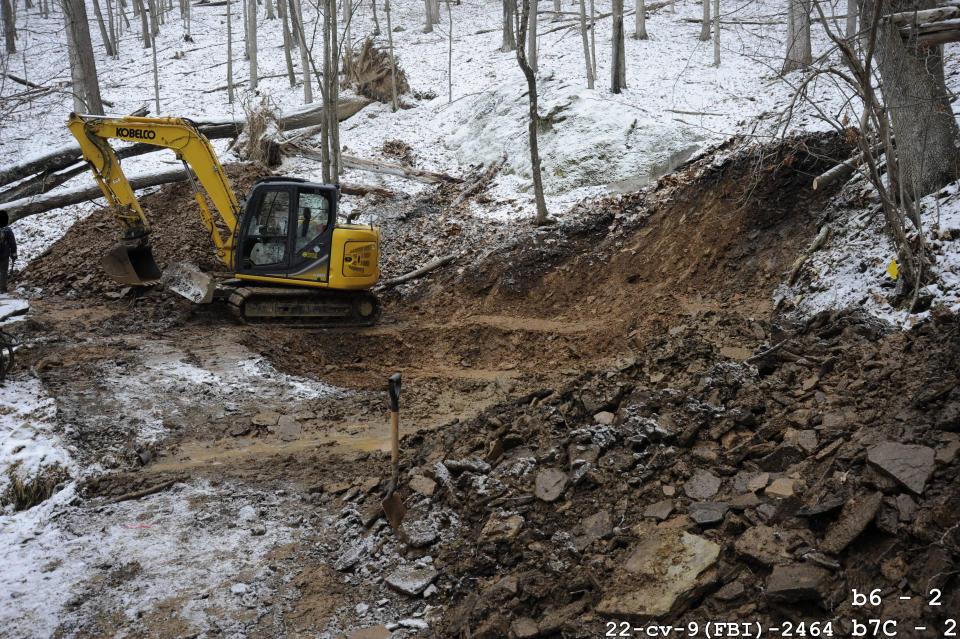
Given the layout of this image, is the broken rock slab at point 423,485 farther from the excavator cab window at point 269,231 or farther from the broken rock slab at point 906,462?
the excavator cab window at point 269,231

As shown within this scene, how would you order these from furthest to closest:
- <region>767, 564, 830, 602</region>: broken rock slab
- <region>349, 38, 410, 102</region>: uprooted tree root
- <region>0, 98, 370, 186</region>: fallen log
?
<region>349, 38, 410, 102</region>: uprooted tree root, <region>0, 98, 370, 186</region>: fallen log, <region>767, 564, 830, 602</region>: broken rock slab

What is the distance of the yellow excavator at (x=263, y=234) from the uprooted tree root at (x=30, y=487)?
5268mm

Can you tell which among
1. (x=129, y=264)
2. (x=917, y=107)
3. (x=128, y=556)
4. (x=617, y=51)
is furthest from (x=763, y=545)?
(x=617, y=51)

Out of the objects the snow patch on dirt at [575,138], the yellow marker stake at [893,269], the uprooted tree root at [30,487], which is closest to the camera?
the uprooted tree root at [30,487]

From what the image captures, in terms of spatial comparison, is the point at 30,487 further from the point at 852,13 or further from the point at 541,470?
the point at 852,13

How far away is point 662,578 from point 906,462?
153 cm

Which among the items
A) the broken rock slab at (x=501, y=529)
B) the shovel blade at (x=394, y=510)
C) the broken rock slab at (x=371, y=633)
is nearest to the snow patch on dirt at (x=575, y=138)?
the shovel blade at (x=394, y=510)

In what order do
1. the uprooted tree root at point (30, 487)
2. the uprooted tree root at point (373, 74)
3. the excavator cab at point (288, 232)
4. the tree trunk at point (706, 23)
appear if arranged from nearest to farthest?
the uprooted tree root at point (30, 487)
the excavator cab at point (288, 232)
the tree trunk at point (706, 23)
the uprooted tree root at point (373, 74)

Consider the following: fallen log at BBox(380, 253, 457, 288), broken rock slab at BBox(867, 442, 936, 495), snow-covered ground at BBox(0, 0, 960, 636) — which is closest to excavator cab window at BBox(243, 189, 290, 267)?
snow-covered ground at BBox(0, 0, 960, 636)

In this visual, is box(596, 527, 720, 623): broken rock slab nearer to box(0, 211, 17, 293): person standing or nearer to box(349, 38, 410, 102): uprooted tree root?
box(0, 211, 17, 293): person standing

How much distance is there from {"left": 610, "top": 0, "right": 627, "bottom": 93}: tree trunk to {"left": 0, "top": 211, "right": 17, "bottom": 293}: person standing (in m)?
14.5

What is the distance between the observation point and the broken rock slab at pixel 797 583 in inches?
123

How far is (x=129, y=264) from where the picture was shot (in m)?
11.6

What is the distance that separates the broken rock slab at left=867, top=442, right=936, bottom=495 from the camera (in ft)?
11.3
